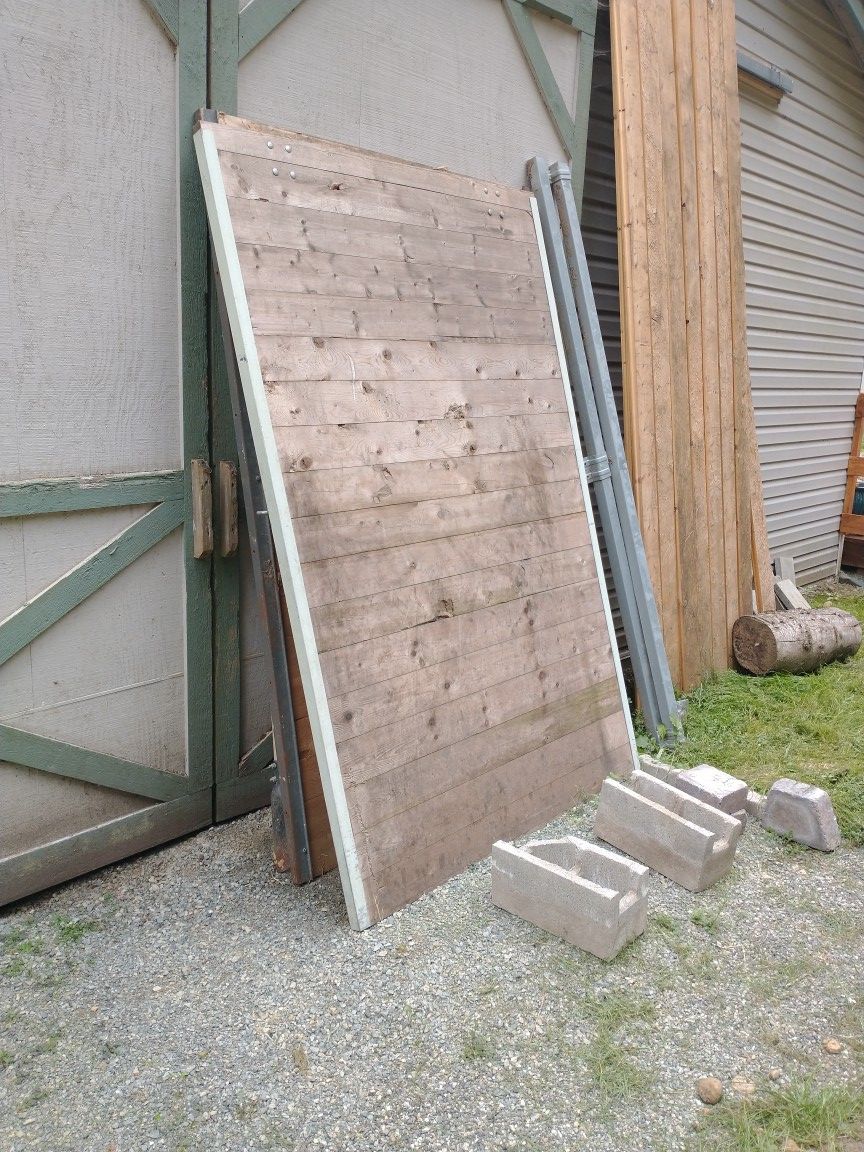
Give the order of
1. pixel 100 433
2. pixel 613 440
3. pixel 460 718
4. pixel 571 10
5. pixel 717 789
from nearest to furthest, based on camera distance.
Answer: pixel 100 433, pixel 460 718, pixel 717 789, pixel 571 10, pixel 613 440

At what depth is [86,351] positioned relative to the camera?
9.32 feet

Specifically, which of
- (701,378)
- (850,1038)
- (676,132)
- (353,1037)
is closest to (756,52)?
(676,132)

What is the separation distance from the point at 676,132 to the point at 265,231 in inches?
111

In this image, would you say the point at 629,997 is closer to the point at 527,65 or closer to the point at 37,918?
the point at 37,918

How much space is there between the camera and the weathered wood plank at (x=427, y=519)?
111 inches

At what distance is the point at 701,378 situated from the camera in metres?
4.82

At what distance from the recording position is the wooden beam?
2953 mm

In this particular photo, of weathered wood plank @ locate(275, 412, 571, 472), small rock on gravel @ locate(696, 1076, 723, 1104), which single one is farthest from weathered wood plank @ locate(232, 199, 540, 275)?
small rock on gravel @ locate(696, 1076, 723, 1104)

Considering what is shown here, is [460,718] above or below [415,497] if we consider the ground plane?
below

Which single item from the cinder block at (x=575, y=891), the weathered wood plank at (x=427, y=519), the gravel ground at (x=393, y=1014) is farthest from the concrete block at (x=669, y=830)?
the weathered wood plank at (x=427, y=519)

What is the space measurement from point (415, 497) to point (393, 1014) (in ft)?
5.34

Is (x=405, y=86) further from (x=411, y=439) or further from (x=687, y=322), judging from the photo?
Answer: (x=687, y=322)

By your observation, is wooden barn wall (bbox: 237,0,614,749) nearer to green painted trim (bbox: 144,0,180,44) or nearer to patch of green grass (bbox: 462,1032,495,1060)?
green painted trim (bbox: 144,0,180,44)

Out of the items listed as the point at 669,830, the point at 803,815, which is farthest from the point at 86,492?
the point at 803,815
